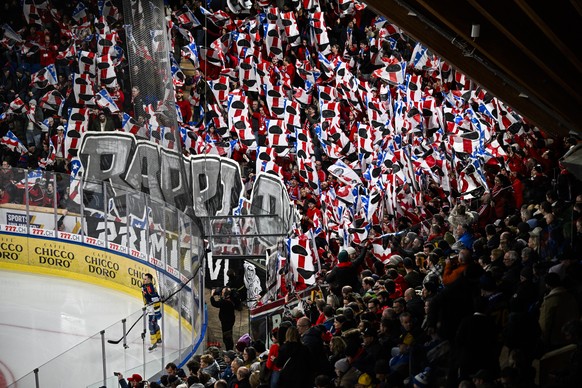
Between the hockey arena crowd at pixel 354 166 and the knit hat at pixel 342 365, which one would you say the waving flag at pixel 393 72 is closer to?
the hockey arena crowd at pixel 354 166

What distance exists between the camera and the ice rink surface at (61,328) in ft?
49.2

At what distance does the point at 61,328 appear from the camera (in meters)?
18.8

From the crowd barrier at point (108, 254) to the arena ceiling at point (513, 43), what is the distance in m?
5.43

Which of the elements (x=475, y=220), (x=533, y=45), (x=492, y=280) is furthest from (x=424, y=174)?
(x=492, y=280)

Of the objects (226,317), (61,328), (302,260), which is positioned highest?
(302,260)

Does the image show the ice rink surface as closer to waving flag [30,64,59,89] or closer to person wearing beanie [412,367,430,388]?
waving flag [30,64,59,89]

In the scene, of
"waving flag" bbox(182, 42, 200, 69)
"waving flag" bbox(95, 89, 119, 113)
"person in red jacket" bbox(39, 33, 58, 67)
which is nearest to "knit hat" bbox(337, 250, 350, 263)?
"waving flag" bbox(95, 89, 119, 113)

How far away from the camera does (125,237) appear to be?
64.1 feet

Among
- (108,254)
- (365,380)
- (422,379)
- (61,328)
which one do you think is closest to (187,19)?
(108,254)

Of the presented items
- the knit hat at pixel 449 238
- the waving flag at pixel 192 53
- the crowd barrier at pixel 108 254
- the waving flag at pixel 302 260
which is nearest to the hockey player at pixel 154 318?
the crowd barrier at pixel 108 254

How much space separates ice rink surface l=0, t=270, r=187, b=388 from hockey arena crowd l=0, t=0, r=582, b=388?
0.80 meters

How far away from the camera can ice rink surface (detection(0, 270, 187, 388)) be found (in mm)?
15002

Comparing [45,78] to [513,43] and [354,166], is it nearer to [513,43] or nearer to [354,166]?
[354,166]

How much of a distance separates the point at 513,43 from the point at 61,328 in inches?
374
